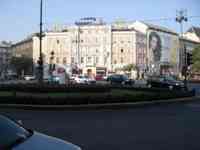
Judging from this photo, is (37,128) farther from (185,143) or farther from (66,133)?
(185,143)

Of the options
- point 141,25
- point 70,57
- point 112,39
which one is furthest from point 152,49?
point 70,57

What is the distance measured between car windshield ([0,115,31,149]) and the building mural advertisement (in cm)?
11733

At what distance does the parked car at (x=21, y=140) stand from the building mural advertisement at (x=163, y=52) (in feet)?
385

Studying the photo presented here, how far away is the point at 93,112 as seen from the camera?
56.6 feet

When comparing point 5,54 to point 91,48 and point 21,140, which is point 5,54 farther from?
point 21,140

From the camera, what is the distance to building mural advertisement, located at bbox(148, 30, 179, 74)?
12482cm

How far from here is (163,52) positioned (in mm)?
132000

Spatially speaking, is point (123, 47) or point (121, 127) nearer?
point (121, 127)

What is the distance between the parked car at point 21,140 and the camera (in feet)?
16.1

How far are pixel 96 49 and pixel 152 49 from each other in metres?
19.4

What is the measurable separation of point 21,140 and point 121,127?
25.8 ft

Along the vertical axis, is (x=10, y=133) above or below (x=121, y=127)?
above

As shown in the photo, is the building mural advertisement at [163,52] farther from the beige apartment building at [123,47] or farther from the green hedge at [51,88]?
the green hedge at [51,88]

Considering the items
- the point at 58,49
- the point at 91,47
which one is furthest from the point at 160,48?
the point at 58,49
